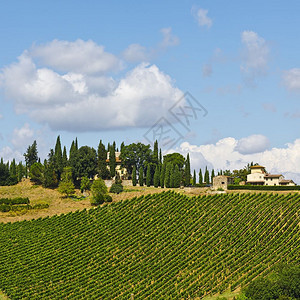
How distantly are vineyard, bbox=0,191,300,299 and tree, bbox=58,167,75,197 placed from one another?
51.6 ft

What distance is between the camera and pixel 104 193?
3147 inches

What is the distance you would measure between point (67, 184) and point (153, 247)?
113ft

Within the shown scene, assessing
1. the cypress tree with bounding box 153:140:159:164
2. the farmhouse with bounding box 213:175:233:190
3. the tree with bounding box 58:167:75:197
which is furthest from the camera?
the cypress tree with bounding box 153:140:159:164

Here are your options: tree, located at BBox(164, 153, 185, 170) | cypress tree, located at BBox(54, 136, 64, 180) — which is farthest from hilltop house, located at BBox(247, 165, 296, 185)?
cypress tree, located at BBox(54, 136, 64, 180)

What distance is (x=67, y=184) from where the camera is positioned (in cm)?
8631

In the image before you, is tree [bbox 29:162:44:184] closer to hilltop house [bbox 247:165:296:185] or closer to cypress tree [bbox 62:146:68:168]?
cypress tree [bbox 62:146:68:168]

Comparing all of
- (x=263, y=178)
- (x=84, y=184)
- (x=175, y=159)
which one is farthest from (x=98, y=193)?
(x=175, y=159)

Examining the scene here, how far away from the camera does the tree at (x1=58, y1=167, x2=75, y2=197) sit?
8575cm

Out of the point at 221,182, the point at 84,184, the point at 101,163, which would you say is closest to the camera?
the point at 221,182

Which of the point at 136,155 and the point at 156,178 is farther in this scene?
the point at 136,155

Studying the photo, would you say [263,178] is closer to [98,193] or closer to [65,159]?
[98,193]

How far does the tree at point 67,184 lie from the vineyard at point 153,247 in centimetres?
1572

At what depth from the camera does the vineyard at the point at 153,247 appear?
46.8 metres

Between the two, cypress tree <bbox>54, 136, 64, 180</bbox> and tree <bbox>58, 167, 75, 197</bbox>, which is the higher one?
cypress tree <bbox>54, 136, 64, 180</bbox>
